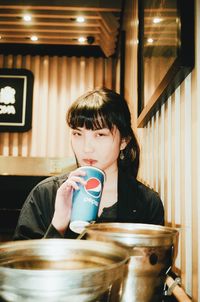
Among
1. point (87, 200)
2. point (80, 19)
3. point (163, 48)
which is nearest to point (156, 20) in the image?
point (163, 48)

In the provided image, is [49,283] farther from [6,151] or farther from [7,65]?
[7,65]

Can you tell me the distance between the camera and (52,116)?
488cm

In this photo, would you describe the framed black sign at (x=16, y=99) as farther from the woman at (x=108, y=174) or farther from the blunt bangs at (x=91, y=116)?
the blunt bangs at (x=91, y=116)

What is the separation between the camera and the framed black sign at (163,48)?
96 cm

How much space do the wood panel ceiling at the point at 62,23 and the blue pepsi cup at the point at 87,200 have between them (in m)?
3.07

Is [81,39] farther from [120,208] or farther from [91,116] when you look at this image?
[120,208]

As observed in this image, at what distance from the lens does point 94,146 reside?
1.37 m

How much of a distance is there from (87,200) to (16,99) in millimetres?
4094

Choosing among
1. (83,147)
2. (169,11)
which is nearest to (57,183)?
(83,147)

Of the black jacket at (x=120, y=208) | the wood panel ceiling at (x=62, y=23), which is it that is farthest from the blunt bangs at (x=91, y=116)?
the wood panel ceiling at (x=62, y=23)

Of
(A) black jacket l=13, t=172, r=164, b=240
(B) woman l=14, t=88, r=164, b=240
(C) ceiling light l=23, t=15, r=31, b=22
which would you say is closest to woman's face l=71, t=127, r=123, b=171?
(B) woman l=14, t=88, r=164, b=240

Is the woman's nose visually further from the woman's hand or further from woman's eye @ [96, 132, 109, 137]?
the woman's hand

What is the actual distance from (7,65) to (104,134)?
4.01 meters

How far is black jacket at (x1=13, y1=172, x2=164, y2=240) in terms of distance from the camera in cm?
140
